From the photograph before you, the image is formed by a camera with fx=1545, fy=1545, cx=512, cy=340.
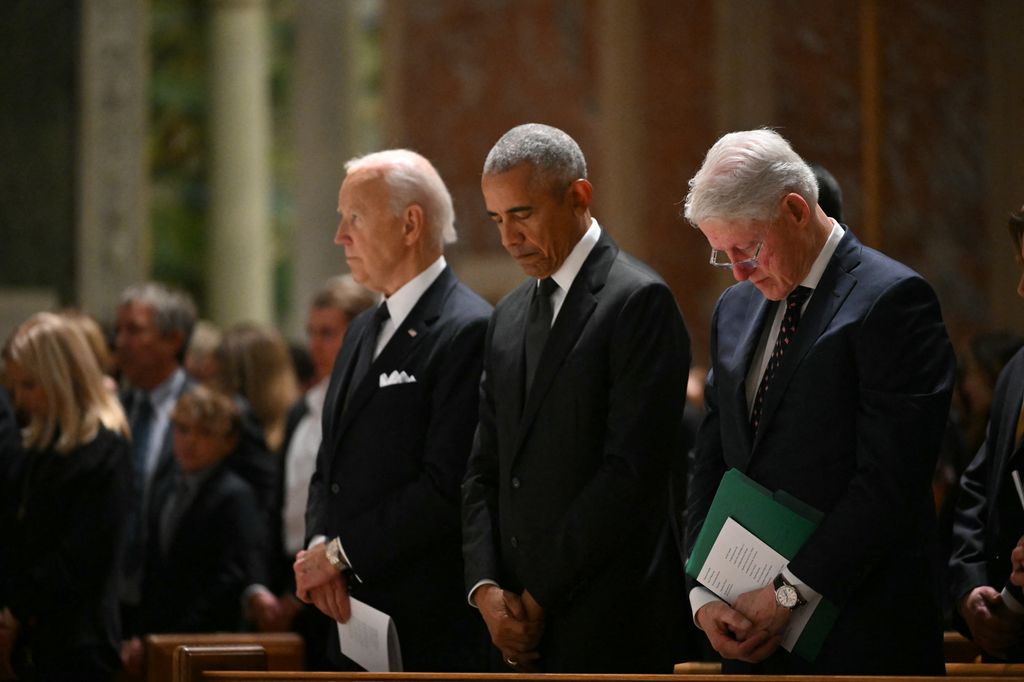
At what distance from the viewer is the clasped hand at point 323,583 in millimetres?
Result: 3943

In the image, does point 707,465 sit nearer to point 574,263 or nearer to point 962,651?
point 574,263

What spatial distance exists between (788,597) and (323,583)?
4.46 feet

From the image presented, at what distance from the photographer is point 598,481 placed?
344 centimetres

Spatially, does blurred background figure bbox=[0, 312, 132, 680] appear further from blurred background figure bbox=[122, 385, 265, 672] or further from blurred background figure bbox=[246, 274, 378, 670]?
blurred background figure bbox=[246, 274, 378, 670]

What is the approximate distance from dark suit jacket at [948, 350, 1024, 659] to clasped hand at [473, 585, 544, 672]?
1057 millimetres

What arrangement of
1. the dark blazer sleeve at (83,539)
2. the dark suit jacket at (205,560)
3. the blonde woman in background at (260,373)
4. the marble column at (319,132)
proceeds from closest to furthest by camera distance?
the dark blazer sleeve at (83,539) → the dark suit jacket at (205,560) → the blonde woman in background at (260,373) → the marble column at (319,132)

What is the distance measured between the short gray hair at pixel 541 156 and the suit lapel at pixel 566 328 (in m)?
0.21

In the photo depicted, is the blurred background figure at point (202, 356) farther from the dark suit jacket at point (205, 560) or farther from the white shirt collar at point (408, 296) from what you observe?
the white shirt collar at point (408, 296)

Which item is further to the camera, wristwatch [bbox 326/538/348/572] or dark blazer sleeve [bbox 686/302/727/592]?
wristwatch [bbox 326/538/348/572]

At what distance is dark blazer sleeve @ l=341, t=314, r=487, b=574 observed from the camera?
3867 mm

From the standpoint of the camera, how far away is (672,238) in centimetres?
848

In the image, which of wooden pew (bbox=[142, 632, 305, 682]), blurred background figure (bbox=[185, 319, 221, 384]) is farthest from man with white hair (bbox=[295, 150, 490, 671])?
blurred background figure (bbox=[185, 319, 221, 384])

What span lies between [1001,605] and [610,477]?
3.24 ft

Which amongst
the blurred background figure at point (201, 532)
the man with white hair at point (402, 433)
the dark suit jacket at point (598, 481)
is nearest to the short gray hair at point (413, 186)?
the man with white hair at point (402, 433)
